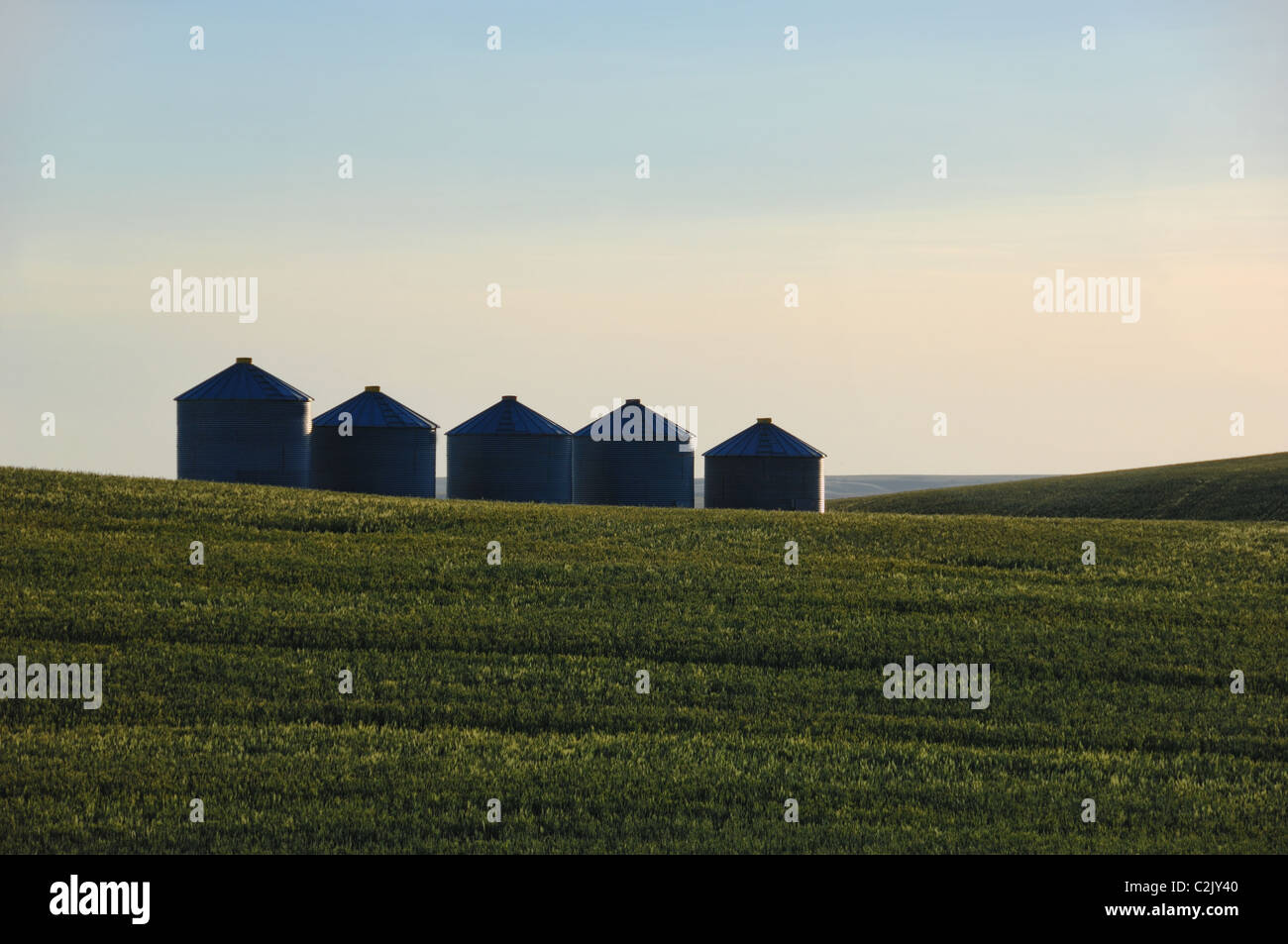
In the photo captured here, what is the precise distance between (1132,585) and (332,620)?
689 inches

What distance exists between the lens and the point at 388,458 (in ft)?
167

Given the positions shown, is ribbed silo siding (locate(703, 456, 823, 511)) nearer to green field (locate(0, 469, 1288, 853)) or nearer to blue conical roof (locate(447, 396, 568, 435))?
blue conical roof (locate(447, 396, 568, 435))

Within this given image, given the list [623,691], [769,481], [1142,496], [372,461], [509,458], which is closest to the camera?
[623,691]

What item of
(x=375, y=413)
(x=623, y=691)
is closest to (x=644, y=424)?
(x=375, y=413)

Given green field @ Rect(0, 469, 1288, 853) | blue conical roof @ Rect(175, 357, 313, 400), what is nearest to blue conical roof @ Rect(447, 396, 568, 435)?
blue conical roof @ Rect(175, 357, 313, 400)

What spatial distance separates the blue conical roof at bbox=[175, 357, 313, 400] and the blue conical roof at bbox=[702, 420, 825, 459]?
1970cm

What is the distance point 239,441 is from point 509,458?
1115cm

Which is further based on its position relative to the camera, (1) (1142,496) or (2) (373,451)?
(1) (1142,496)

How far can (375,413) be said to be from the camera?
5122 centimetres

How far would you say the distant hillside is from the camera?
58.8 metres

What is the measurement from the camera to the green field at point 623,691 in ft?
41.8

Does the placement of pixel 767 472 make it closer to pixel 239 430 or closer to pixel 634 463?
pixel 634 463
